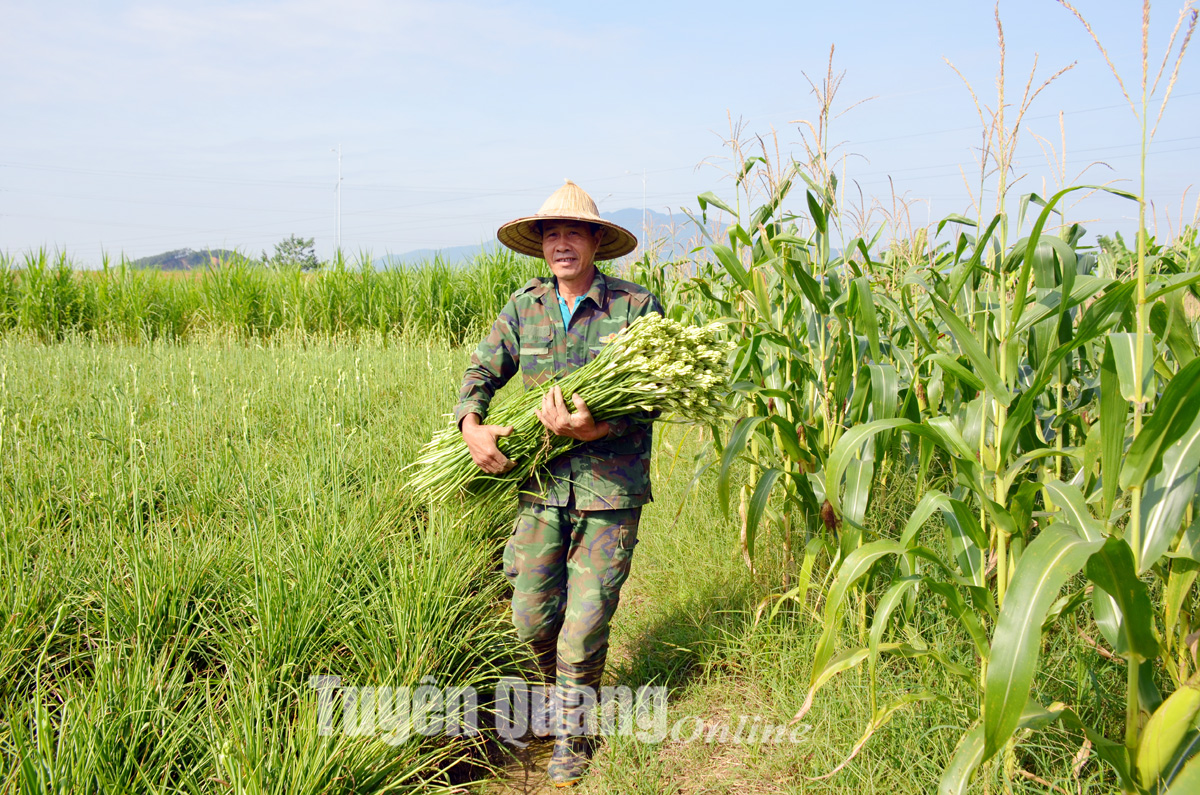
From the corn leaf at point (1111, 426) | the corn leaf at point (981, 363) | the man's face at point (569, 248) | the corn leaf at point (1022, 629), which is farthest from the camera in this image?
the man's face at point (569, 248)

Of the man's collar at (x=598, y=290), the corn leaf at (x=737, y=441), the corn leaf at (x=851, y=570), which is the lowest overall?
the corn leaf at (x=851, y=570)

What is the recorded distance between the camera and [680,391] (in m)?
2.56

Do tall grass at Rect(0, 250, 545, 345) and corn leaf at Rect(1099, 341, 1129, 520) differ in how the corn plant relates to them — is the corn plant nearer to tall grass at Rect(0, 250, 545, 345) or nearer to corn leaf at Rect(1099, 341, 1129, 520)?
corn leaf at Rect(1099, 341, 1129, 520)

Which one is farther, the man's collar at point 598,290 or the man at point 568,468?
the man's collar at point 598,290

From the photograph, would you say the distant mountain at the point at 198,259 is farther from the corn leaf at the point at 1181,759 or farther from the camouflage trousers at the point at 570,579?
the corn leaf at the point at 1181,759

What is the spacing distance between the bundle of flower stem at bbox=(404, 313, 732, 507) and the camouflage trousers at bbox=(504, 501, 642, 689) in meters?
0.24

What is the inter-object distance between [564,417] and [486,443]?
407mm

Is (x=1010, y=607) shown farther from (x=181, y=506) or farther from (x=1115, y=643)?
(x=181, y=506)

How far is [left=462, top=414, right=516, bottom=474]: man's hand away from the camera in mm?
2754

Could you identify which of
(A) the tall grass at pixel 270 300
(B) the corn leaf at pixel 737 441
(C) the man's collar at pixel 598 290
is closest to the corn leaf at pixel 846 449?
(B) the corn leaf at pixel 737 441

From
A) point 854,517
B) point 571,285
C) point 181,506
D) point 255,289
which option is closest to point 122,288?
point 255,289

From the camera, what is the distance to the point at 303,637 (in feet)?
8.02

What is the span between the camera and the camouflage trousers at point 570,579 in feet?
8.58

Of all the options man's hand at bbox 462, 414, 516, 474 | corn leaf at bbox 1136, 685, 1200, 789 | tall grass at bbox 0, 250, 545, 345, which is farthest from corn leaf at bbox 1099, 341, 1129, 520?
tall grass at bbox 0, 250, 545, 345
